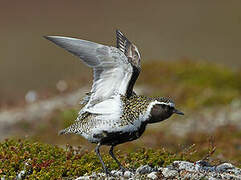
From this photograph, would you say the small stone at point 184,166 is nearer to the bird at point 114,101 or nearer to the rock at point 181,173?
the rock at point 181,173

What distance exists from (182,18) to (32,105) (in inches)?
1088

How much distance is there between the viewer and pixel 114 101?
8695mm

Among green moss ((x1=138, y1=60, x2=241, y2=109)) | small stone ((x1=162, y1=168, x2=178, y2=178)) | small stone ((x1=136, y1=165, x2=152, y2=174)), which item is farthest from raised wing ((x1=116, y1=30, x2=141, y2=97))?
green moss ((x1=138, y1=60, x2=241, y2=109))

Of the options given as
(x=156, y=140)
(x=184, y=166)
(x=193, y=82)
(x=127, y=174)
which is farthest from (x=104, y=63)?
(x=193, y=82)

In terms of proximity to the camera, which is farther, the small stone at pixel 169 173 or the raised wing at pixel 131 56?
the raised wing at pixel 131 56

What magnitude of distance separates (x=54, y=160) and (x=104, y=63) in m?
2.09

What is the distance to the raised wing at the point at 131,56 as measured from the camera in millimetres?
8586

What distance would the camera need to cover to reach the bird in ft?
27.7

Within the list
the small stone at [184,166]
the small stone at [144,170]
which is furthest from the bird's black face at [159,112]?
the small stone at [184,166]

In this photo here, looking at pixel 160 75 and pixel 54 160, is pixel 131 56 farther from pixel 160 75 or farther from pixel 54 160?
pixel 160 75

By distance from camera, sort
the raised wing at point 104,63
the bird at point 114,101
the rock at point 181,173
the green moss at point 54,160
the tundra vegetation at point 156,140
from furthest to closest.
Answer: the tundra vegetation at point 156,140
the green moss at point 54,160
the raised wing at point 104,63
the bird at point 114,101
the rock at point 181,173

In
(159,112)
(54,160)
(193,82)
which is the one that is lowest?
(193,82)

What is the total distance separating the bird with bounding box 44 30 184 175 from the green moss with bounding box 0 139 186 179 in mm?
612

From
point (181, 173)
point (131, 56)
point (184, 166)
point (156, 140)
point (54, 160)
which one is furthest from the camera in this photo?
point (156, 140)
